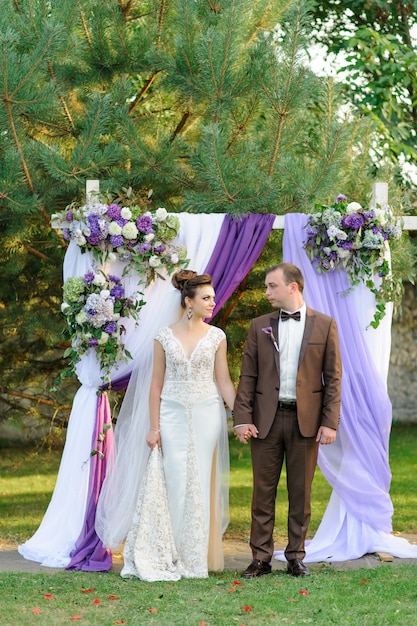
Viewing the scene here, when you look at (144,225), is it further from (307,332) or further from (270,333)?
(307,332)

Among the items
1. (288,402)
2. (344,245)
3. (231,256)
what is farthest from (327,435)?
(231,256)

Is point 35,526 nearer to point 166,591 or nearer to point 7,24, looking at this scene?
point 166,591

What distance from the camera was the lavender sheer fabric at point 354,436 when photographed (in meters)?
5.46

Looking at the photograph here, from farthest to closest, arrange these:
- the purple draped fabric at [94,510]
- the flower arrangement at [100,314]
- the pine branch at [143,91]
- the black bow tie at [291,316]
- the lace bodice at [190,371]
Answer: the pine branch at [143,91] < the flower arrangement at [100,314] < the purple draped fabric at [94,510] < the lace bodice at [190,371] < the black bow tie at [291,316]

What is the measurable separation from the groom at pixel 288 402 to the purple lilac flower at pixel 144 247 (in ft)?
2.70

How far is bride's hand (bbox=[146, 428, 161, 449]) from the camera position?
16.7 feet

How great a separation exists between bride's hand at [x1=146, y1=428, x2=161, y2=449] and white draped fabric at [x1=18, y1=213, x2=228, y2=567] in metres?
0.16

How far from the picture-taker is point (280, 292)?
4906 mm

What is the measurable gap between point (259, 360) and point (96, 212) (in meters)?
1.26

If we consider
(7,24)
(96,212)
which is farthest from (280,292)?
(7,24)

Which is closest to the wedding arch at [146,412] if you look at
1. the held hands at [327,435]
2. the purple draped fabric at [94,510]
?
the purple draped fabric at [94,510]

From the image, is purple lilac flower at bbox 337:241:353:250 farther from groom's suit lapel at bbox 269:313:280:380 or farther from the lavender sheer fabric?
groom's suit lapel at bbox 269:313:280:380

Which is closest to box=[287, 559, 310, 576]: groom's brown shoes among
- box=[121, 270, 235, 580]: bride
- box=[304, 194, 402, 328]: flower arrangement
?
box=[121, 270, 235, 580]: bride

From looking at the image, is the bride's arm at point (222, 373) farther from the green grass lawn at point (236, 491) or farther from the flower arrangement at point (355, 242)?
the green grass lawn at point (236, 491)
